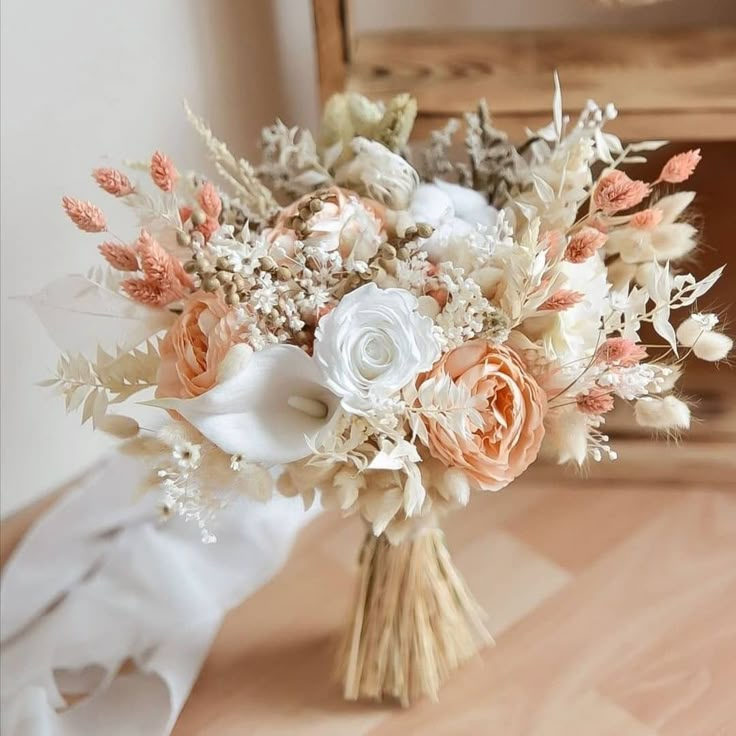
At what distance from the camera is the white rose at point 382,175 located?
2.53ft

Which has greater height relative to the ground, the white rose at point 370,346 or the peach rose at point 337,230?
the peach rose at point 337,230

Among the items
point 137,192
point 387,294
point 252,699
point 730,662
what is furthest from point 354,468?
point 730,662

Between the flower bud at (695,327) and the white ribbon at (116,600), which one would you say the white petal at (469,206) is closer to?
the flower bud at (695,327)

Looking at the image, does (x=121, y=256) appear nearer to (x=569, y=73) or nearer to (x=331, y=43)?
(x=331, y=43)

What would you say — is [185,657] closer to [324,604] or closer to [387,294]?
[324,604]

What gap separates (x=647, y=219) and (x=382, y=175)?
8.1 inches

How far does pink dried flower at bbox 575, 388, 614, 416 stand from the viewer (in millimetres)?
699

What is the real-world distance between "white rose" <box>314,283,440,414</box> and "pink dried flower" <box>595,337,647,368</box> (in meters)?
0.12

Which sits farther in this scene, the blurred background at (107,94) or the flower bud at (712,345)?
the blurred background at (107,94)

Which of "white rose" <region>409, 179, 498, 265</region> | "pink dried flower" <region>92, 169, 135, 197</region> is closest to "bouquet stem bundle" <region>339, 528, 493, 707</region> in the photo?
"white rose" <region>409, 179, 498, 265</region>

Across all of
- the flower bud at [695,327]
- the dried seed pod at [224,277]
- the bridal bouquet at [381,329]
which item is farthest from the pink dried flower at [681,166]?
the dried seed pod at [224,277]

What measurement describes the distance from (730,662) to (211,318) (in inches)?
24.9

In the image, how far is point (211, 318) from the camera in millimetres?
701

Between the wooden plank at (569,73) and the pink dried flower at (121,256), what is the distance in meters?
0.43
